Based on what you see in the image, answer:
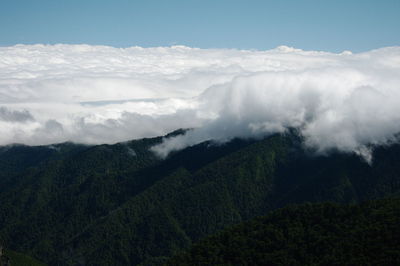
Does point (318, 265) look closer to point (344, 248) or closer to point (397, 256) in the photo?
point (344, 248)

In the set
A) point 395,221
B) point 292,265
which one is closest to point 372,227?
point 395,221

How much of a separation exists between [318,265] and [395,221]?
36.4m

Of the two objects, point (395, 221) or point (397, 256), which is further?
point (395, 221)

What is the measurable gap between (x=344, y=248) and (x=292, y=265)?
854 inches

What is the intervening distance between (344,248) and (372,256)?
1558cm

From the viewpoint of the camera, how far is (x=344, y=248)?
7667 inches

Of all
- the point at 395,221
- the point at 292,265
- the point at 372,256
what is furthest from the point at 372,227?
the point at 292,265

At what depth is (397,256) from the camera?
6777 inches

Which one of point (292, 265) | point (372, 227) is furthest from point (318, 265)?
point (372, 227)

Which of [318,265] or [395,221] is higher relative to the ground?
[395,221]

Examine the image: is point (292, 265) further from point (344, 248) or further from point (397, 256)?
point (397, 256)

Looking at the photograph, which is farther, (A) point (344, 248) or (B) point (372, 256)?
(A) point (344, 248)

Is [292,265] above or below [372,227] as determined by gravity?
below

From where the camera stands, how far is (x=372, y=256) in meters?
180
